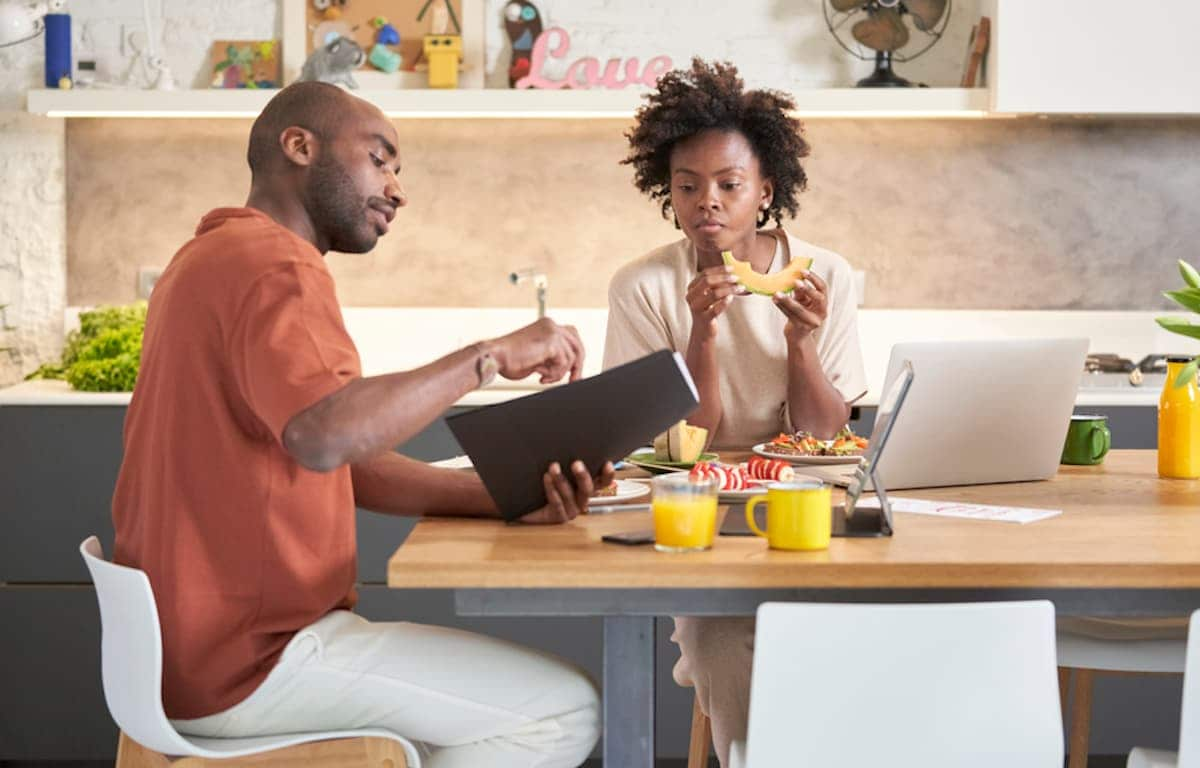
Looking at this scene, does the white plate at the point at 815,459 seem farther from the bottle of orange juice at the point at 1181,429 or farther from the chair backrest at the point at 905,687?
the chair backrest at the point at 905,687

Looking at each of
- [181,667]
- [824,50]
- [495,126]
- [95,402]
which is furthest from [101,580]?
[824,50]

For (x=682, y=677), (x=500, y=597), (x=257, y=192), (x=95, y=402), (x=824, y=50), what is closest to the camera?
(x=500, y=597)

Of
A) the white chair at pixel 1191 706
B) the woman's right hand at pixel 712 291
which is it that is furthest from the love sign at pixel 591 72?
the white chair at pixel 1191 706

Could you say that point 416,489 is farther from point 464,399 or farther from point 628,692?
point 464,399

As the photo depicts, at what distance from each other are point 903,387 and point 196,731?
97cm

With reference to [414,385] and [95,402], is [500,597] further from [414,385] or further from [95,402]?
[95,402]

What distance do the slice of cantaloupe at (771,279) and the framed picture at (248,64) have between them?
77.9 inches

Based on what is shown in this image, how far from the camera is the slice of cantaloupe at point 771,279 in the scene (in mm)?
2629

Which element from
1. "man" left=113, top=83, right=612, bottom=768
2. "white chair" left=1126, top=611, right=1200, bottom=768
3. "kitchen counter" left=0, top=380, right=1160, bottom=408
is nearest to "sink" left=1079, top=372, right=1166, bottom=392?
"kitchen counter" left=0, top=380, right=1160, bottom=408

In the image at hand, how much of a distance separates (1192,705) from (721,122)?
1.63m

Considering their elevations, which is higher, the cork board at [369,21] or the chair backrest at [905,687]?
the cork board at [369,21]

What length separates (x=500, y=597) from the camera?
1.60 m

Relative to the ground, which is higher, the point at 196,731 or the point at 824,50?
the point at 824,50

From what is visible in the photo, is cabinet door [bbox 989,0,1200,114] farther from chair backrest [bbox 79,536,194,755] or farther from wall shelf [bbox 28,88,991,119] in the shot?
chair backrest [bbox 79,536,194,755]
